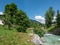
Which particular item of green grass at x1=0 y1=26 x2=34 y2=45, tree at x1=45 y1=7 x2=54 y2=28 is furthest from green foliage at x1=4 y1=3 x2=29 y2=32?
tree at x1=45 y1=7 x2=54 y2=28

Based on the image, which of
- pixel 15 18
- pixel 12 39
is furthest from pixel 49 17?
pixel 12 39

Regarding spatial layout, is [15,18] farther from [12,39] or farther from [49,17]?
[49,17]

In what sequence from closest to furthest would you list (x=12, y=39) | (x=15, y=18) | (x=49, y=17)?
1. (x=12, y=39)
2. (x=15, y=18)
3. (x=49, y=17)

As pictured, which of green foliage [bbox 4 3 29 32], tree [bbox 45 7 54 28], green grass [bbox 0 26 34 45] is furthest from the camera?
tree [bbox 45 7 54 28]

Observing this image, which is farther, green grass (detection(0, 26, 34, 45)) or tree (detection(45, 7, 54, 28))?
tree (detection(45, 7, 54, 28))

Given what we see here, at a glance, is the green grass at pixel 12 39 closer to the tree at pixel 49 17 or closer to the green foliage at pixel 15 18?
the green foliage at pixel 15 18

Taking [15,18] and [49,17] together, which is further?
[49,17]

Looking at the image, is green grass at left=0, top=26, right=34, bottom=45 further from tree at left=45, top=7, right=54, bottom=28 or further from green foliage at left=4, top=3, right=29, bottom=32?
tree at left=45, top=7, right=54, bottom=28

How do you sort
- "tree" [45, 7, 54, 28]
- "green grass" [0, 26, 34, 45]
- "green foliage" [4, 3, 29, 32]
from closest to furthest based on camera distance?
"green grass" [0, 26, 34, 45]
"green foliage" [4, 3, 29, 32]
"tree" [45, 7, 54, 28]

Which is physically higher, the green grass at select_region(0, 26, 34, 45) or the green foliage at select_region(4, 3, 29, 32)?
the green foliage at select_region(4, 3, 29, 32)

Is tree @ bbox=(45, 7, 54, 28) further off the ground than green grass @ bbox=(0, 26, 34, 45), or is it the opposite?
tree @ bbox=(45, 7, 54, 28)

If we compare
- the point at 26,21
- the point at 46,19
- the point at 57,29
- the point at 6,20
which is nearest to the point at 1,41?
the point at 6,20

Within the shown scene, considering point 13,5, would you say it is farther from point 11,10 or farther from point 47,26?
point 47,26

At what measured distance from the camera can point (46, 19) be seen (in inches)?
3797
